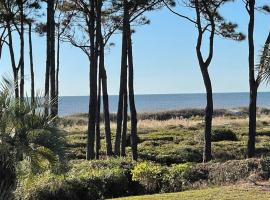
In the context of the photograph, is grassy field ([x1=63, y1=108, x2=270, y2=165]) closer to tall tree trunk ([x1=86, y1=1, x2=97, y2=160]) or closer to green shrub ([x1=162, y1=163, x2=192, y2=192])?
tall tree trunk ([x1=86, y1=1, x2=97, y2=160])

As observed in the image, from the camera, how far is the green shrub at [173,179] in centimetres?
1596

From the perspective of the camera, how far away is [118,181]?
16078 mm

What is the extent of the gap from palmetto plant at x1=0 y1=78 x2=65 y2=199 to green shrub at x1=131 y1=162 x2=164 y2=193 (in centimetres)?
516

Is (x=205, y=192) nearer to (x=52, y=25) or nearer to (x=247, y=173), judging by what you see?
(x=247, y=173)

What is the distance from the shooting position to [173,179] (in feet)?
53.1

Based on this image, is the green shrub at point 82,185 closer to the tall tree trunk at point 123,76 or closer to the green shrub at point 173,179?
the green shrub at point 173,179

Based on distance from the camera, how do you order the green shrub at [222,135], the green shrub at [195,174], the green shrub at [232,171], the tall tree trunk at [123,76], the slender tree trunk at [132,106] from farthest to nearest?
1. the green shrub at [222,135]
2. the tall tree trunk at [123,76]
3. the slender tree trunk at [132,106]
4. the green shrub at [195,174]
5. the green shrub at [232,171]

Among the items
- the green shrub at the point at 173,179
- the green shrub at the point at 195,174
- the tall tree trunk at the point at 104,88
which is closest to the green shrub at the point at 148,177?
the green shrub at the point at 173,179

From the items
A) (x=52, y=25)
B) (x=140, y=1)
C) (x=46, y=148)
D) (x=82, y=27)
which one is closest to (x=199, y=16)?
(x=140, y=1)

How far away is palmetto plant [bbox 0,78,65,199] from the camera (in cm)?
1054

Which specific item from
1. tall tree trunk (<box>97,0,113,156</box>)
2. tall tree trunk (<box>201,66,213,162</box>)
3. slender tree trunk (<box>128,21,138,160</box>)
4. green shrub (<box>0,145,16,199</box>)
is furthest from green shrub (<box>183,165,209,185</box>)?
tall tree trunk (<box>97,0,113,156</box>)

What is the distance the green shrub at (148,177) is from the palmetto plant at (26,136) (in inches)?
203

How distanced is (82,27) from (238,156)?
37.3ft

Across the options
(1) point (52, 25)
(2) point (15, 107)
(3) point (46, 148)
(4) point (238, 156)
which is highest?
(1) point (52, 25)
